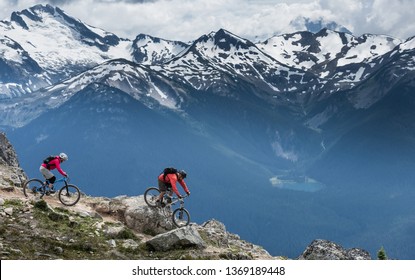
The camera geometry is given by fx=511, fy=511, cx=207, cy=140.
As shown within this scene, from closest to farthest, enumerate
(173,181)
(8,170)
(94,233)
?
(94,233) < (173,181) < (8,170)

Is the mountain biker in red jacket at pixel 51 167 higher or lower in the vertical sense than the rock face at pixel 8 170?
lower

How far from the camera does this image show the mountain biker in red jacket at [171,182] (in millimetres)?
38562

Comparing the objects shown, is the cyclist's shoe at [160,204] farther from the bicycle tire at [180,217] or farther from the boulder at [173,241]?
the boulder at [173,241]

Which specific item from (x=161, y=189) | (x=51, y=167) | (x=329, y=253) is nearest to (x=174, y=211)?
(x=161, y=189)

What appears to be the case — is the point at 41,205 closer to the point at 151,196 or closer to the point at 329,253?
the point at 151,196

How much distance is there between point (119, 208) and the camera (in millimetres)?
41094

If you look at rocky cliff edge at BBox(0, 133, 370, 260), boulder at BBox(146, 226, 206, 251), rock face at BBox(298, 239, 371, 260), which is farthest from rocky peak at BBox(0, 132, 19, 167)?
rock face at BBox(298, 239, 371, 260)

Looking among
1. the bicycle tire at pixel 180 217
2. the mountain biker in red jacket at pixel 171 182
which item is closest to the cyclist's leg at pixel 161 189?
the mountain biker in red jacket at pixel 171 182

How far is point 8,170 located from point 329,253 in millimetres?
31846

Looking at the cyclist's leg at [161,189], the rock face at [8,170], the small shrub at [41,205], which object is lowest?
the small shrub at [41,205]

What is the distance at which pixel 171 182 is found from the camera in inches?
1517

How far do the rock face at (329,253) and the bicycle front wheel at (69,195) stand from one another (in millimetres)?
21563
